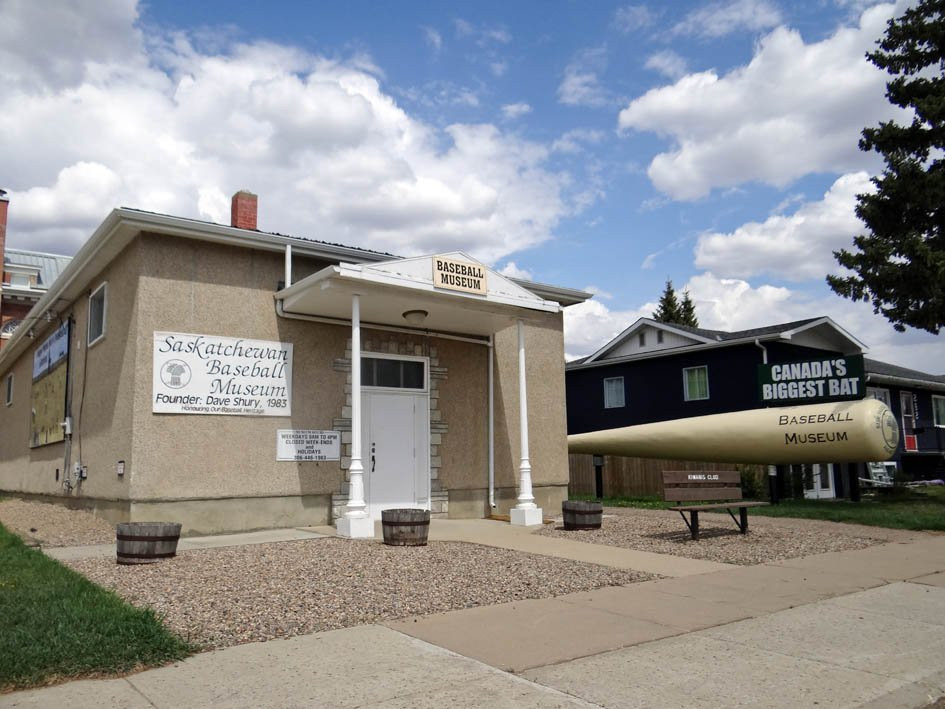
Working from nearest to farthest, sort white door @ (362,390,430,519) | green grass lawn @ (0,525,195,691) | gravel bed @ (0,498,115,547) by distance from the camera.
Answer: green grass lawn @ (0,525,195,691) → gravel bed @ (0,498,115,547) → white door @ (362,390,430,519)

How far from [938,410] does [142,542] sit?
34865mm

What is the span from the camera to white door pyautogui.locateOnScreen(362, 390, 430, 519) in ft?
43.4

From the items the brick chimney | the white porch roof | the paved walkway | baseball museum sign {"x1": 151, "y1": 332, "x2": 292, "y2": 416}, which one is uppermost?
the brick chimney

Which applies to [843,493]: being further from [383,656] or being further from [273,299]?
[383,656]

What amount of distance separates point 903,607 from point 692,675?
10.8 ft

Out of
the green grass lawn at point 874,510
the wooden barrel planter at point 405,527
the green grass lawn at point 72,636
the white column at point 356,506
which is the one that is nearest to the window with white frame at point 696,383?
the green grass lawn at point 874,510

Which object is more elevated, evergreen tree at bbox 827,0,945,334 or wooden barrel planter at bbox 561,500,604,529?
evergreen tree at bbox 827,0,945,334

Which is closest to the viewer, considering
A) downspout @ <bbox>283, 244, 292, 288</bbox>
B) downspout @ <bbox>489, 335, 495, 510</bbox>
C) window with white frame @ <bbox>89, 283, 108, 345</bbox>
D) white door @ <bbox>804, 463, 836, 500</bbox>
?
downspout @ <bbox>283, 244, 292, 288</bbox>

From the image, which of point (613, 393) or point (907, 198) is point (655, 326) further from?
point (907, 198)

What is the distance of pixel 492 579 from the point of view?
7840 millimetres

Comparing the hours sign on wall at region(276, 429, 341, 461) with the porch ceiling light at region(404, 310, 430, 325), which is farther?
the porch ceiling light at region(404, 310, 430, 325)

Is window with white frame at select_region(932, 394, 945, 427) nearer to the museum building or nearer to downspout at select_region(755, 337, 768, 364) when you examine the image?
downspout at select_region(755, 337, 768, 364)

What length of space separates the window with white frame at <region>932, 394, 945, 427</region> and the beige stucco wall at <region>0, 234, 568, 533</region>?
26185 mm

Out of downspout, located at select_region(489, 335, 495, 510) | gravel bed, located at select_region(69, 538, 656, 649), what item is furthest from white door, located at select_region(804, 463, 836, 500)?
gravel bed, located at select_region(69, 538, 656, 649)
